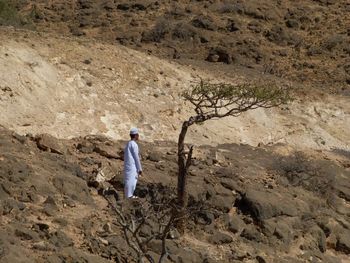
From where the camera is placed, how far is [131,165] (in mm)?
10352

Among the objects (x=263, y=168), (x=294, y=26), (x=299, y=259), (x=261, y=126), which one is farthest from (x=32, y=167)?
(x=294, y=26)

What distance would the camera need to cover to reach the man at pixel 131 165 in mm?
10258

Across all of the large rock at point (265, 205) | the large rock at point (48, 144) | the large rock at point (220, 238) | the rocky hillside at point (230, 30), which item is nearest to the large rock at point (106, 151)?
the large rock at point (48, 144)

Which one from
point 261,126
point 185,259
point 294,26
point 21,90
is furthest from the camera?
point 294,26

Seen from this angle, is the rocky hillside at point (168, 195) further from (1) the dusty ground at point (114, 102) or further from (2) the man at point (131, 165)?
(1) the dusty ground at point (114, 102)

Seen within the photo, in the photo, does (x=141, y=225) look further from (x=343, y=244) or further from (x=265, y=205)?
(x=343, y=244)

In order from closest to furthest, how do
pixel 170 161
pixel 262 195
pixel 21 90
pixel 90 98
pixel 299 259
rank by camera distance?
1. pixel 299 259
2. pixel 262 195
3. pixel 170 161
4. pixel 21 90
5. pixel 90 98

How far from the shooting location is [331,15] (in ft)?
97.3

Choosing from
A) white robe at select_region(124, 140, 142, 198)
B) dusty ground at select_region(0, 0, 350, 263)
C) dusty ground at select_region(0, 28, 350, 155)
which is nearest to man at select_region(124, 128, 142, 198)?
white robe at select_region(124, 140, 142, 198)

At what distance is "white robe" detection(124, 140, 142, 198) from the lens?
33.7 ft

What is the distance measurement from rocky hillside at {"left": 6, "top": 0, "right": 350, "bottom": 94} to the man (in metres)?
11.9

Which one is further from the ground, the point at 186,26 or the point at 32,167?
the point at 32,167

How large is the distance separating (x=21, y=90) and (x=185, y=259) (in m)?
6.14

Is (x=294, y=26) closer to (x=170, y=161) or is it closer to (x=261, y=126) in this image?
(x=261, y=126)
